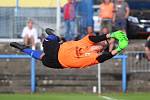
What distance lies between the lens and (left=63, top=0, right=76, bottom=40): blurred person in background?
24406mm

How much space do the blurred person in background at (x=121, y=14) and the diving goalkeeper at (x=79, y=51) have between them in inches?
345

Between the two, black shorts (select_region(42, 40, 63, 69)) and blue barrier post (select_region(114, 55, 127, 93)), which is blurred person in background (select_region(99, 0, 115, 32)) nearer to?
blue barrier post (select_region(114, 55, 127, 93))

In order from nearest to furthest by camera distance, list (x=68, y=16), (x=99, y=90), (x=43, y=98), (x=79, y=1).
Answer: (x=43, y=98) < (x=99, y=90) < (x=68, y=16) < (x=79, y=1)

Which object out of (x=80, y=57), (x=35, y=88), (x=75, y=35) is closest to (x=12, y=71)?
(x=35, y=88)

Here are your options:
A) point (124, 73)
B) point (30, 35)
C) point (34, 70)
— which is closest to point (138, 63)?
point (124, 73)

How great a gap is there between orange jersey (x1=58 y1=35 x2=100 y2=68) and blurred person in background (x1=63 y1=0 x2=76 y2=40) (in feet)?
31.6

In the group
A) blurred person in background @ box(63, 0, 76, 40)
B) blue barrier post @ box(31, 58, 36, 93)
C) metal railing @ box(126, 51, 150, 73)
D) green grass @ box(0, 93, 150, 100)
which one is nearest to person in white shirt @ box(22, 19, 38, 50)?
blue barrier post @ box(31, 58, 36, 93)

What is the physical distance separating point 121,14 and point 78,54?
9136 millimetres

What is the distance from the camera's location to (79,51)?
1474cm

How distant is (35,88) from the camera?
2262 cm

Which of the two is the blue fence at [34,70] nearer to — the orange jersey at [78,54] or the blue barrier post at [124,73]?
the blue barrier post at [124,73]

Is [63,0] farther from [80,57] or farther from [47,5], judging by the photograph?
[80,57]

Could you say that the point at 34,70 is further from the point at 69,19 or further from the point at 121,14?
the point at 121,14

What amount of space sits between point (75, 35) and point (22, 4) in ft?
10.7
